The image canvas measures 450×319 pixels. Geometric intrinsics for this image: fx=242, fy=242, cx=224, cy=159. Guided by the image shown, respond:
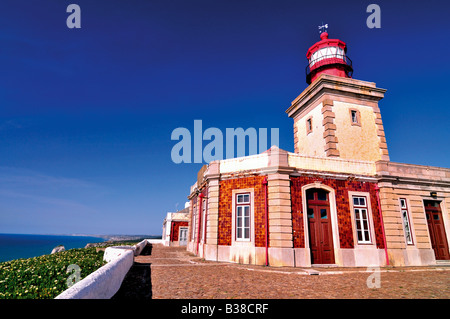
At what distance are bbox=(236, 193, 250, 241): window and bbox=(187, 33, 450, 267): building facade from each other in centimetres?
5

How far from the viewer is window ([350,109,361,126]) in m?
15.5

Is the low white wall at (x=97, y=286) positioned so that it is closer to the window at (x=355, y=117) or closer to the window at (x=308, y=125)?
the window at (x=308, y=125)

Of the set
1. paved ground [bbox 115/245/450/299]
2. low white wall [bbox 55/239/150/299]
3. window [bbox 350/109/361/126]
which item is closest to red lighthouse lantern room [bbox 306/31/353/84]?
window [bbox 350/109/361/126]

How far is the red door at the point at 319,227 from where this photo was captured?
11117 mm

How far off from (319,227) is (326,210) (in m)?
0.94

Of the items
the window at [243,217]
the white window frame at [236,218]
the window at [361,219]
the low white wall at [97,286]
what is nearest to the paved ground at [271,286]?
the low white wall at [97,286]

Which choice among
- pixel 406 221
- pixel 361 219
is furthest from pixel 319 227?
pixel 406 221

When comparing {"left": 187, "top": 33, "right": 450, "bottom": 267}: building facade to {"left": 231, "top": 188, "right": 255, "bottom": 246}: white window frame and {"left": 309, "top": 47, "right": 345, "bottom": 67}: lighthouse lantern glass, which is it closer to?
{"left": 231, "top": 188, "right": 255, "bottom": 246}: white window frame

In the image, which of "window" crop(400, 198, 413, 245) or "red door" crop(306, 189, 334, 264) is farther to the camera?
"window" crop(400, 198, 413, 245)

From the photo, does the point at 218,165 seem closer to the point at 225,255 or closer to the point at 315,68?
the point at 225,255

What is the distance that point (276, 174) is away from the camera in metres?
11.4

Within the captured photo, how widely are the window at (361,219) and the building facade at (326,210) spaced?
0.16ft
